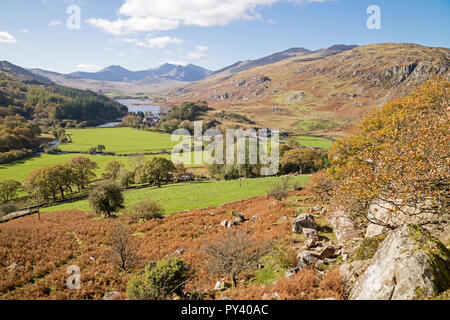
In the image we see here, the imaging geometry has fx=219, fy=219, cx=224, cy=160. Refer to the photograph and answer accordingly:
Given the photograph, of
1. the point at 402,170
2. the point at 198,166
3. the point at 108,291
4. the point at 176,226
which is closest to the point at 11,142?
the point at 198,166

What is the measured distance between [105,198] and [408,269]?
41738 mm

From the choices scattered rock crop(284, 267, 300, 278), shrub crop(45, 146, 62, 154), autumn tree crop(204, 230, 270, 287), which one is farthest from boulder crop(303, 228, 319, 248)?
shrub crop(45, 146, 62, 154)

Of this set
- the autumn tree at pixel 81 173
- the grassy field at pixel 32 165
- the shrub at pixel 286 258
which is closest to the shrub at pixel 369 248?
the shrub at pixel 286 258

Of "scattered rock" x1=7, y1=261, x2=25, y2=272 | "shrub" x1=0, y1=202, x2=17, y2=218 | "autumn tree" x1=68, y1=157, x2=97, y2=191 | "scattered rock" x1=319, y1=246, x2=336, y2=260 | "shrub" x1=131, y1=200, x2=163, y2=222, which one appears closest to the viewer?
"scattered rock" x1=319, y1=246, x2=336, y2=260

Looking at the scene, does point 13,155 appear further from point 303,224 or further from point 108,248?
point 303,224

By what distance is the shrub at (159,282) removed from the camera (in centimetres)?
1319

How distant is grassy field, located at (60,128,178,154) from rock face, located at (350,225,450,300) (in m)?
126

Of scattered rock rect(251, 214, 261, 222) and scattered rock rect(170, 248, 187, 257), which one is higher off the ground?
scattered rock rect(251, 214, 261, 222)

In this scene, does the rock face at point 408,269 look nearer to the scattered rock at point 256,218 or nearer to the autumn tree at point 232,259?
the autumn tree at point 232,259

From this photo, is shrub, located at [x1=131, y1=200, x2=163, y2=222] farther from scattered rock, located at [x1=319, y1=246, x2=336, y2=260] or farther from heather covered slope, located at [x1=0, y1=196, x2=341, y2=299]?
scattered rock, located at [x1=319, y1=246, x2=336, y2=260]

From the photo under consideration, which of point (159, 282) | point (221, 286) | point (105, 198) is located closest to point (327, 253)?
point (221, 286)

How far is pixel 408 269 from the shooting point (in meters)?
8.90

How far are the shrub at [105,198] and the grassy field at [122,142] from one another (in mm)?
89329

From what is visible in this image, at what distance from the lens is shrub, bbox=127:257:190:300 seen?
13.2m
